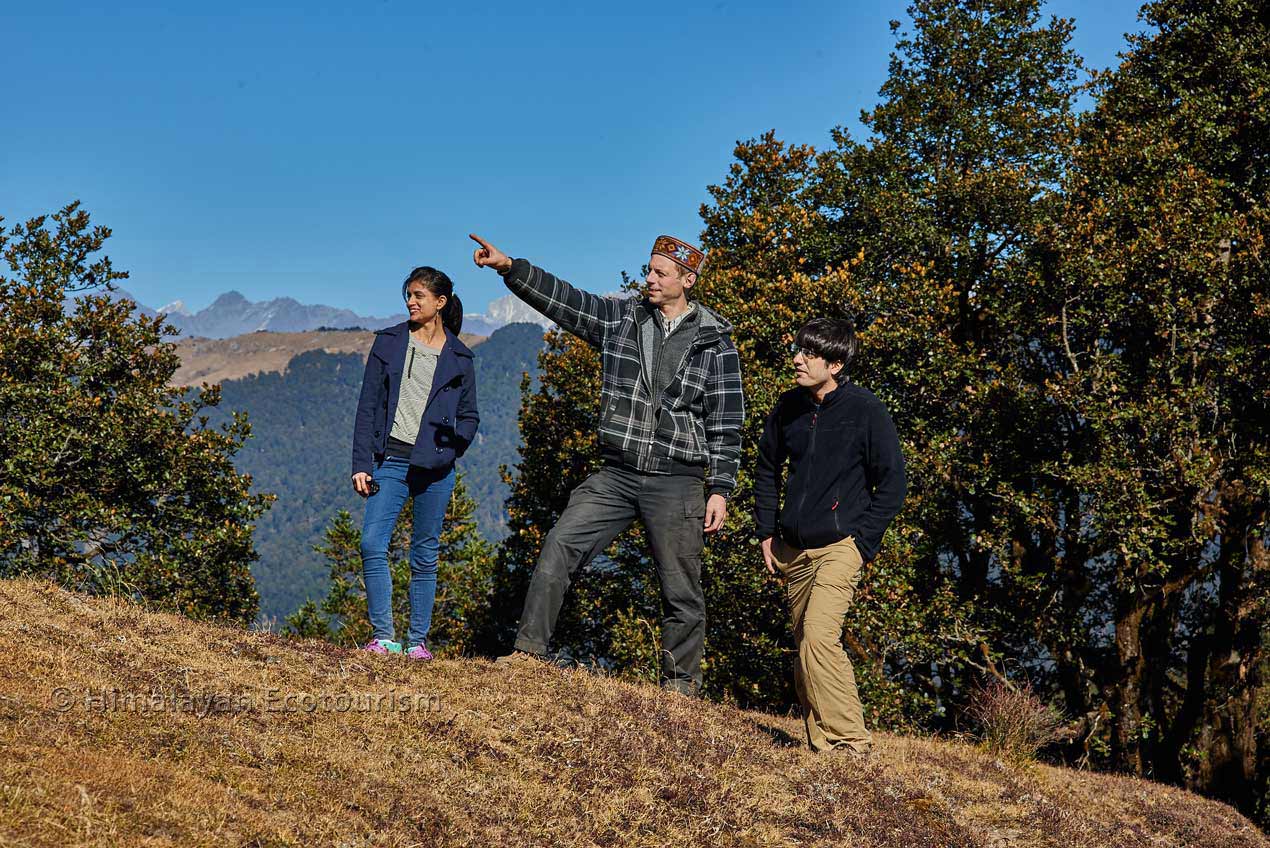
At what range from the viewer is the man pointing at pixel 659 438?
696 centimetres

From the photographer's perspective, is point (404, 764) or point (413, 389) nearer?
point (404, 764)

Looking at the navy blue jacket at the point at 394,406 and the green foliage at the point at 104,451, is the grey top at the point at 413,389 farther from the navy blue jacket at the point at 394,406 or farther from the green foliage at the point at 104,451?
the green foliage at the point at 104,451

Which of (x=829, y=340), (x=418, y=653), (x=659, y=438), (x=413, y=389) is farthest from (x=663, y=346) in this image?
(x=418, y=653)

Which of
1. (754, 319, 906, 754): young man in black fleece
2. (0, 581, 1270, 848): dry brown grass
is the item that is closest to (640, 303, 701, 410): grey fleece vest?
(754, 319, 906, 754): young man in black fleece

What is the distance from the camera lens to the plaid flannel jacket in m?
7.02

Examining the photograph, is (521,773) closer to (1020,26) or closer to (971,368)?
(971,368)

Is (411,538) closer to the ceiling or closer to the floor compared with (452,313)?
closer to the floor

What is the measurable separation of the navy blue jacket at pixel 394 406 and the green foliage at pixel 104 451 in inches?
625

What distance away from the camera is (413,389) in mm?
7246

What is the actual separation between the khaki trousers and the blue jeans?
2.60 metres

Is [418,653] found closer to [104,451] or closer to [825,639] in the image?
[825,639]

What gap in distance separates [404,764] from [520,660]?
2.10m

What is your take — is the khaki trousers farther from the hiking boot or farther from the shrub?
the shrub

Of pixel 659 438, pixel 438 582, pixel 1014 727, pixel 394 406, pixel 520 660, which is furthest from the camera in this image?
pixel 438 582
